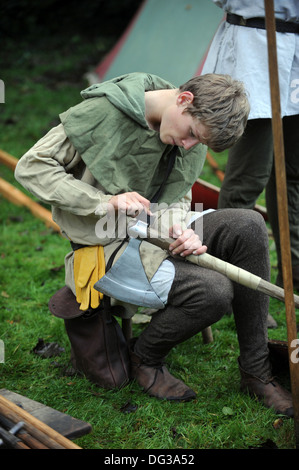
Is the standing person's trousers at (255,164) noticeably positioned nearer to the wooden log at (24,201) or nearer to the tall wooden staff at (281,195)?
the tall wooden staff at (281,195)

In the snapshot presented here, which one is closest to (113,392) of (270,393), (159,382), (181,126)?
(159,382)

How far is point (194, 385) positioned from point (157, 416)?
1.02 ft

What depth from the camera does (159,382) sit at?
247 centimetres

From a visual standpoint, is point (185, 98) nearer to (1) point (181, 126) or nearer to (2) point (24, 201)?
(1) point (181, 126)

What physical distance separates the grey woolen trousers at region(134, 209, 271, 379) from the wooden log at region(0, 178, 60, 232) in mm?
2134

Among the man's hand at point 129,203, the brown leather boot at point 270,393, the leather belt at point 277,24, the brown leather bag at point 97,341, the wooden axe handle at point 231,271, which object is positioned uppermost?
the leather belt at point 277,24

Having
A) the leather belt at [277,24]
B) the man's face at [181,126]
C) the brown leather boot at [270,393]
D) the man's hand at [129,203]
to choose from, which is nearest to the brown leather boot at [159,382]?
the brown leather boot at [270,393]

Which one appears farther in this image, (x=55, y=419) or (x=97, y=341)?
(x=97, y=341)

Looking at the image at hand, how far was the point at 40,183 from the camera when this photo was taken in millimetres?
2164

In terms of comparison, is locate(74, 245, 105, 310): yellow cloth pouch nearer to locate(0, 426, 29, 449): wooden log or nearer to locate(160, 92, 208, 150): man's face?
locate(160, 92, 208, 150): man's face

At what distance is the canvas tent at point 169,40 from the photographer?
6129 millimetres

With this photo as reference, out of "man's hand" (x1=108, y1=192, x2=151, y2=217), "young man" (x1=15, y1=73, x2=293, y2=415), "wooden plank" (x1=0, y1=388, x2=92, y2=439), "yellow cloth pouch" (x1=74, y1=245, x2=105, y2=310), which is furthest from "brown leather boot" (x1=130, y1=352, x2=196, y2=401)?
"man's hand" (x1=108, y1=192, x2=151, y2=217)

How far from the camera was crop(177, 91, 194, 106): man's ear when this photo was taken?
2.12 meters

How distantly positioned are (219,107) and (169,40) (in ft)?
15.1
